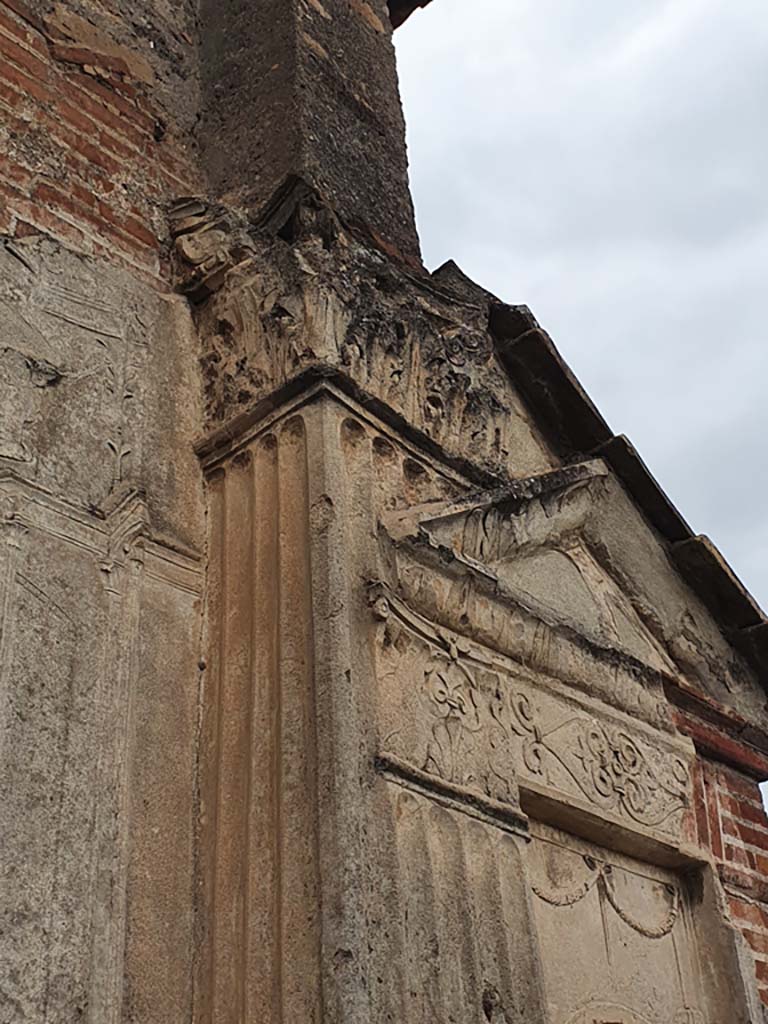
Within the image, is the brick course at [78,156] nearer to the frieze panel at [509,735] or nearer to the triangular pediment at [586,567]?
the triangular pediment at [586,567]

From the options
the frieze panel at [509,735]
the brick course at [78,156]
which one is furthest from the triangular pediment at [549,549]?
the brick course at [78,156]

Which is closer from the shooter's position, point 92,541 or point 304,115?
point 92,541

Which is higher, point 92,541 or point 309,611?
point 92,541

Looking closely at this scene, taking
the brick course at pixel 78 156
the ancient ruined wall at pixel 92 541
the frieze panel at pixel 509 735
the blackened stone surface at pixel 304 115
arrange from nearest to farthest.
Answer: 1. the ancient ruined wall at pixel 92 541
2. the frieze panel at pixel 509 735
3. the brick course at pixel 78 156
4. the blackened stone surface at pixel 304 115

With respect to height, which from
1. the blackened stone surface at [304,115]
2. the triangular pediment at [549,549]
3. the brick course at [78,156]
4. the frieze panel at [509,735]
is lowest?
the frieze panel at [509,735]

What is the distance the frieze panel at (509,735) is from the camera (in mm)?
2861

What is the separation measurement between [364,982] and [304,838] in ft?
1.05

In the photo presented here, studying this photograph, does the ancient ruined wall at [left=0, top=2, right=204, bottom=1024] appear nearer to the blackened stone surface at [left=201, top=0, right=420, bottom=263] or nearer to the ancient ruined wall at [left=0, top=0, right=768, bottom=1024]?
the ancient ruined wall at [left=0, top=0, right=768, bottom=1024]

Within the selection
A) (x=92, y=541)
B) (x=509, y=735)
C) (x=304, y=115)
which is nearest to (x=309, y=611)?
(x=92, y=541)

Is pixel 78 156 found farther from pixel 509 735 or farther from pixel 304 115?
pixel 509 735

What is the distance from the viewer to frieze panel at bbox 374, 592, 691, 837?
2861 millimetres

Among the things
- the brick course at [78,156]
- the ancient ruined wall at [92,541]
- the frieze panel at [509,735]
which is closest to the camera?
the ancient ruined wall at [92,541]

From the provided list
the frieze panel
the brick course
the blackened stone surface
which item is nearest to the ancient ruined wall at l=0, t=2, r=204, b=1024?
the brick course

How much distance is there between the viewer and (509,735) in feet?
10.3
